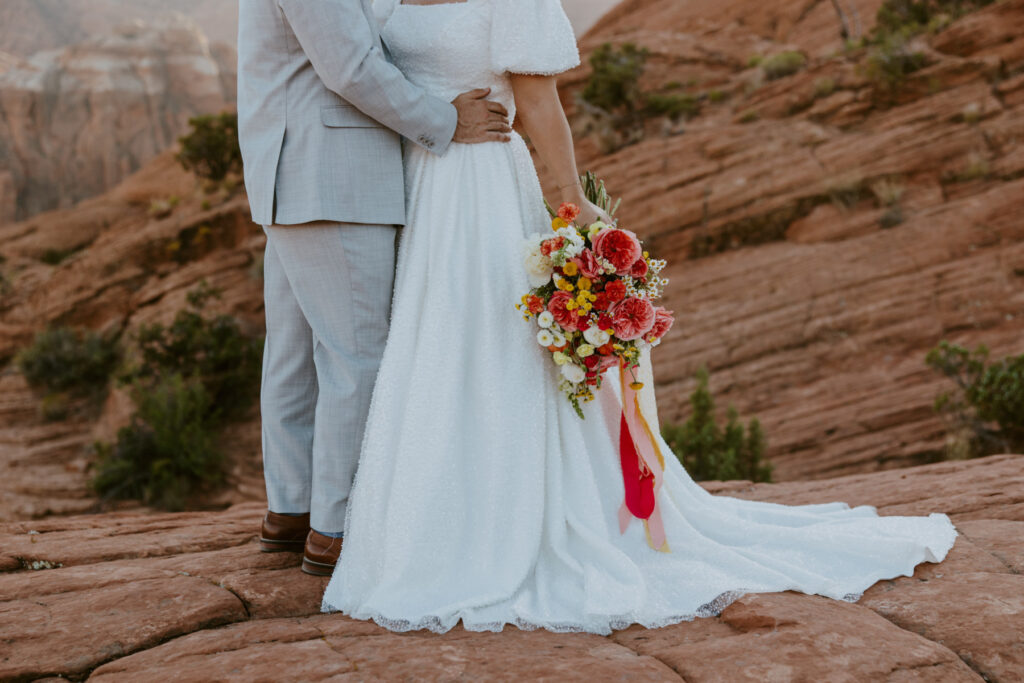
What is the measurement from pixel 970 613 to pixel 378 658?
5.83ft

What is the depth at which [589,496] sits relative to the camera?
279 cm

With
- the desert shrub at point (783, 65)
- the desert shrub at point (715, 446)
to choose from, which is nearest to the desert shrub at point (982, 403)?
the desert shrub at point (715, 446)

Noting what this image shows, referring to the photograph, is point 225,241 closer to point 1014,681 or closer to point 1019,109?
point 1019,109

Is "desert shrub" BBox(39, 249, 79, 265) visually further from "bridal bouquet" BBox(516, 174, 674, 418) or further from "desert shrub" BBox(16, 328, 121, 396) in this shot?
"bridal bouquet" BBox(516, 174, 674, 418)

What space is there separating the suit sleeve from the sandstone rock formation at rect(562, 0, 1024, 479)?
7.24m

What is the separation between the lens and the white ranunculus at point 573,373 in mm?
2771

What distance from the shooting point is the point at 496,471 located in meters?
2.70

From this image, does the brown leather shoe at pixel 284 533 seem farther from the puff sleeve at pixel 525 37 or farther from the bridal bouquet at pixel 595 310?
the puff sleeve at pixel 525 37

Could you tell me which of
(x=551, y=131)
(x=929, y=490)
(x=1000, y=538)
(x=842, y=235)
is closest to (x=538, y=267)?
(x=551, y=131)

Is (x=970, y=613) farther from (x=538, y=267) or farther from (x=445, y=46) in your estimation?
(x=445, y=46)

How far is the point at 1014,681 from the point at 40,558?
3.36 metres

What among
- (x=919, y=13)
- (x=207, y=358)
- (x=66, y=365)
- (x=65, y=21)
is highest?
(x=65, y=21)

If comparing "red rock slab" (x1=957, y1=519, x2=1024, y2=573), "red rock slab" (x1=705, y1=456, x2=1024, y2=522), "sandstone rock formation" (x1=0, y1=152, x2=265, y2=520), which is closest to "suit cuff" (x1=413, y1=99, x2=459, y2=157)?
"red rock slab" (x1=957, y1=519, x2=1024, y2=573)

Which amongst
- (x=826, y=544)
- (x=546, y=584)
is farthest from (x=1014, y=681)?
(x=546, y=584)
